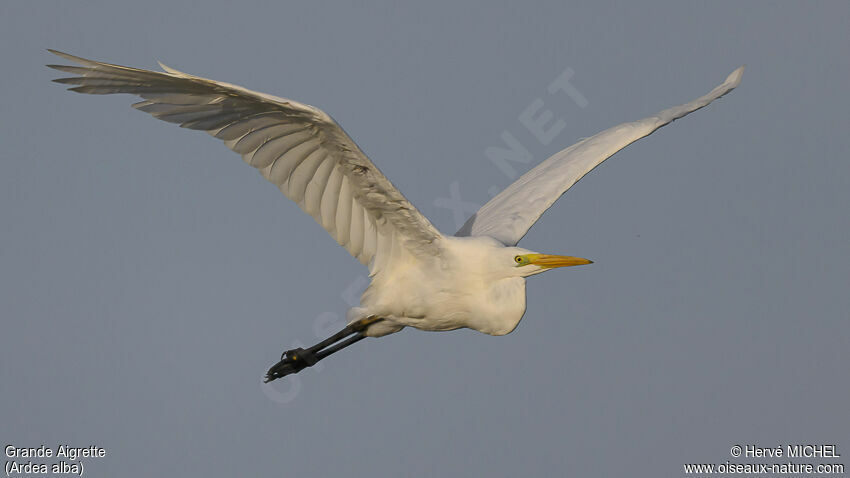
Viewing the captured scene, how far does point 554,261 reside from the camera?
37.9 ft

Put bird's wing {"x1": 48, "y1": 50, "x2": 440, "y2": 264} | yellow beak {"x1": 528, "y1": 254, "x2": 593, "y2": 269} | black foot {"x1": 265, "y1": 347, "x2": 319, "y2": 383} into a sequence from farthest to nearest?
black foot {"x1": 265, "y1": 347, "x2": 319, "y2": 383} < yellow beak {"x1": 528, "y1": 254, "x2": 593, "y2": 269} < bird's wing {"x1": 48, "y1": 50, "x2": 440, "y2": 264}

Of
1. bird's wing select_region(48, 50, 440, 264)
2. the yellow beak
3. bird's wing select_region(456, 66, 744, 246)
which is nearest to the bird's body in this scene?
the yellow beak

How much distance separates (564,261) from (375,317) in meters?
2.25

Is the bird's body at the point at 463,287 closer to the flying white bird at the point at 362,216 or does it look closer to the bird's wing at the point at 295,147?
the flying white bird at the point at 362,216

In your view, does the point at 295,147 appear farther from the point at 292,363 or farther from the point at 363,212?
the point at 292,363

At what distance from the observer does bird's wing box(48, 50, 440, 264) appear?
9297 millimetres

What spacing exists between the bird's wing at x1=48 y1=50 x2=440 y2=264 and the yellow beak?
118cm

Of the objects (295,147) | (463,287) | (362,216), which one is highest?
(295,147)

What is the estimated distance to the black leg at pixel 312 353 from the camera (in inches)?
494

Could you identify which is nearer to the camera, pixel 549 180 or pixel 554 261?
pixel 554 261

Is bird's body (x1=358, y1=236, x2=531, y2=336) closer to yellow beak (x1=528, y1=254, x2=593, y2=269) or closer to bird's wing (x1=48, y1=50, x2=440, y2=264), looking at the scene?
yellow beak (x1=528, y1=254, x2=593, y2=269)

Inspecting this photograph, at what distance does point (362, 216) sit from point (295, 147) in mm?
1209

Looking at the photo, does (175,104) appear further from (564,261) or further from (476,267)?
(564,261)

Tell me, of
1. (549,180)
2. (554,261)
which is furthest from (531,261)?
(549,180)
